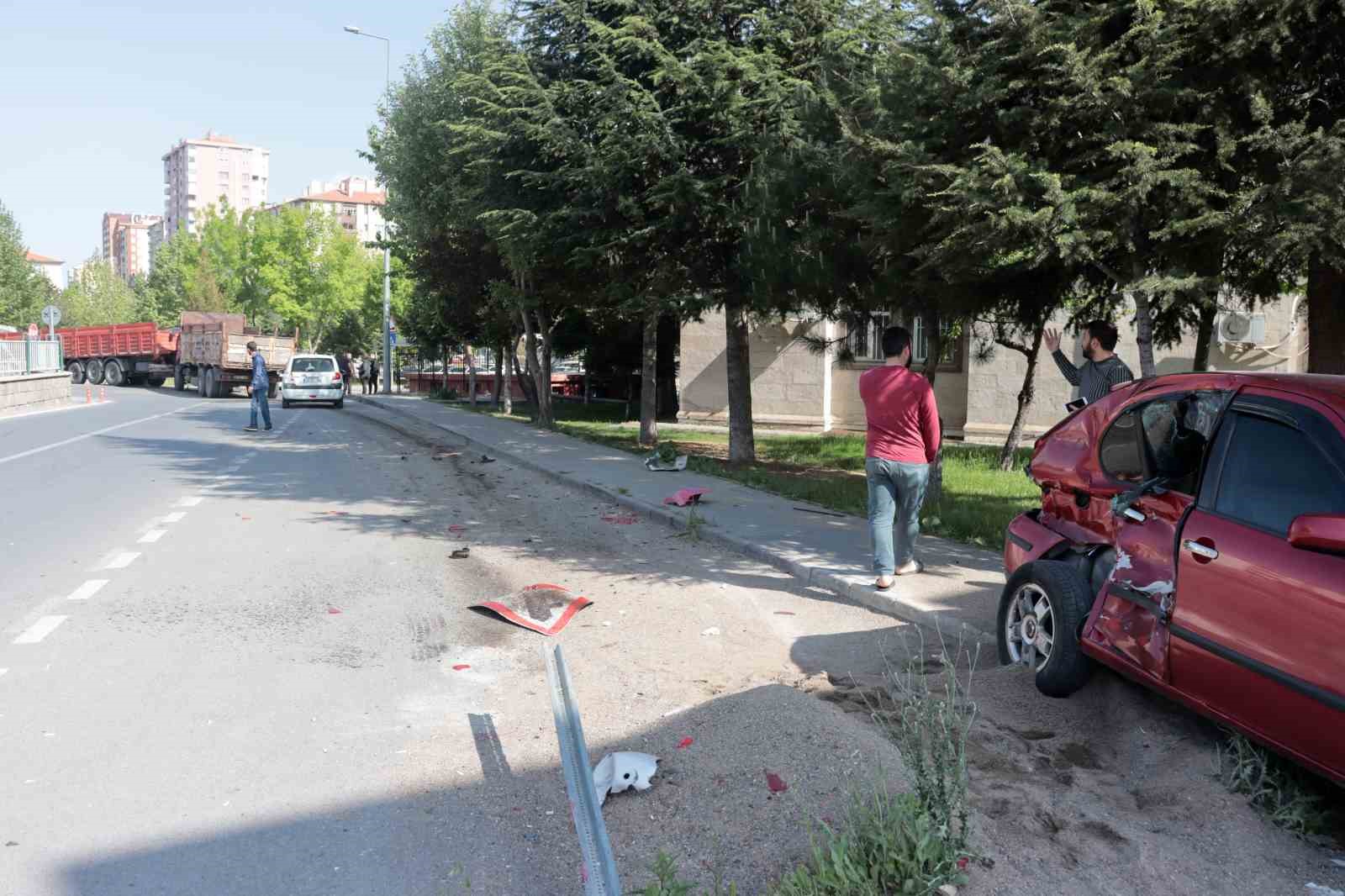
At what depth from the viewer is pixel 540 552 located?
10.2m

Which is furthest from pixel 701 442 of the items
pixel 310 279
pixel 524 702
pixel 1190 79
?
pixel 310 279

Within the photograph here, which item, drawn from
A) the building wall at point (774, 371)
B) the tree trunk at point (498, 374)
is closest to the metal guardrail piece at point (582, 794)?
the building wall at point (774, 371)

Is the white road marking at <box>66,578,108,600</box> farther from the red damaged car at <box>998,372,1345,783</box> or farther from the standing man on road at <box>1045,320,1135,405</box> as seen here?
the standing man on road at <box>1045,320,1135,405</box>

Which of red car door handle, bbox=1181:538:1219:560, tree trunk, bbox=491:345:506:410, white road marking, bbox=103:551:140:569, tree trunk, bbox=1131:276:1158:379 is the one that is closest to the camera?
red car door handle, bbox=1181:538:1219:560

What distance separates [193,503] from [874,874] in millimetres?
11463

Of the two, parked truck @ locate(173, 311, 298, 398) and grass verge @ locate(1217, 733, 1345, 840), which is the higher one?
parked truck @ locate(173, 311, 298, 398)

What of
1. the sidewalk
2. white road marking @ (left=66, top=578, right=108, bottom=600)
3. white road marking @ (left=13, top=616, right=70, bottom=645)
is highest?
the sidewalk

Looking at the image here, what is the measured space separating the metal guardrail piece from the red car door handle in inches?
99.4

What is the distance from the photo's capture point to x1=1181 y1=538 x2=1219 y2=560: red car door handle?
4.30 meters

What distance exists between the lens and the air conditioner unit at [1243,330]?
20.0 meters

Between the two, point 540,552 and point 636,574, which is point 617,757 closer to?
point 636,574

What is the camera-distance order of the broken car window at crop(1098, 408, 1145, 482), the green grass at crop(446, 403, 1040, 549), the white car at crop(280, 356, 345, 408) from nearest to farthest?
the broken car window at crop(1098, 408, 1145, 482), the green grass at crop(446, 403, 1040, 549), the white car at crop(280, 356, 345, 408)

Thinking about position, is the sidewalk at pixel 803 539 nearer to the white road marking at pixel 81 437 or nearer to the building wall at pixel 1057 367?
the white road marking at pixel 81 437

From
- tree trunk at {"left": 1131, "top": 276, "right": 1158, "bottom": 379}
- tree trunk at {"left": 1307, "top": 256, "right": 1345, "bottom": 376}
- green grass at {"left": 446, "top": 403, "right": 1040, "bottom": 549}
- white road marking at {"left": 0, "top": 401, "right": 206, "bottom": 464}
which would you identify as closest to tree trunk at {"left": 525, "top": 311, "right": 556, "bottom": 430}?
green grass at {"left": 446, "top": 403, "right": 1040, "bottom": 549}
